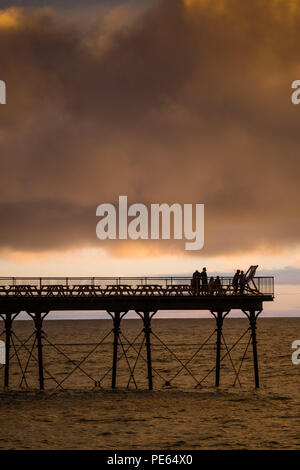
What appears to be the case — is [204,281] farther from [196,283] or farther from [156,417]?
[156,417]

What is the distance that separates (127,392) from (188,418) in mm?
11053

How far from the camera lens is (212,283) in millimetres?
44531

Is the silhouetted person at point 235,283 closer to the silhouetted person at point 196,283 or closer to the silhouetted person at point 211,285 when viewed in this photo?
the silhouetted person at point 211,285

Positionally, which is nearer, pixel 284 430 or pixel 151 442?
pixel 151 442

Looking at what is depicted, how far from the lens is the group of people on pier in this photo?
44000 millimetres

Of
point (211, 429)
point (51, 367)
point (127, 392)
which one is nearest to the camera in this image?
point (211, 429)

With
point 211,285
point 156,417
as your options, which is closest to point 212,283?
point 211,285

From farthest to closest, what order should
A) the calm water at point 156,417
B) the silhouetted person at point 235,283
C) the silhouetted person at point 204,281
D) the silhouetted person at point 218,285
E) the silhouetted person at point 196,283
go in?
the silhouetted person at point 235,283 → the silhouetted person at point 218,285 → the silhouetted person at point 204,281 → the silhouetted person at point 196,283 → the calm water at point 156,417

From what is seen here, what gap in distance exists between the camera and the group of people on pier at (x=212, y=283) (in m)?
44.0

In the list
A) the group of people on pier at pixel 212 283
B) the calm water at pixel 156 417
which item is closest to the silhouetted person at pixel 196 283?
the group of people on pier at pixel 212 283

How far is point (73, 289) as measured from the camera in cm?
4338

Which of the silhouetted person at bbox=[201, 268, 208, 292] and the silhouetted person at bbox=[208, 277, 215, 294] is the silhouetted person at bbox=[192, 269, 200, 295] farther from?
the silhouetted person at bbox=[208, 277, 215, 294]
